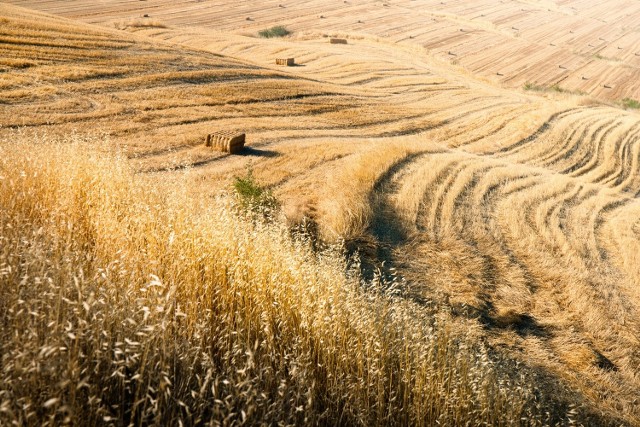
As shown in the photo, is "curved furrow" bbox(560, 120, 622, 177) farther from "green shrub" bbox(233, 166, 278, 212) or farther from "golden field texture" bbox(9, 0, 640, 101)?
"golden field texture" bbox(9, 0, 640, 101)

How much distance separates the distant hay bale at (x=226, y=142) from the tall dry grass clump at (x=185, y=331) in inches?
279

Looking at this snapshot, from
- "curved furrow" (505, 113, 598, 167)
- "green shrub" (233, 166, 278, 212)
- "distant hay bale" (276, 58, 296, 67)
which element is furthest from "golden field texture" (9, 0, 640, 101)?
"green shrub" (233, 166, 278, 212)

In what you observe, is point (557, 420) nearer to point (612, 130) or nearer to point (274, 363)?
point (274, 363)

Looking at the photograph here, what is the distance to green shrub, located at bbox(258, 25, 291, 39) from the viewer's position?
44.2m

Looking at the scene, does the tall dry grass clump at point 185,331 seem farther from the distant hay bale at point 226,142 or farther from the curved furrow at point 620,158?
the curved furrow at point 620,158

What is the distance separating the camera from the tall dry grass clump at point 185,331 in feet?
11.1

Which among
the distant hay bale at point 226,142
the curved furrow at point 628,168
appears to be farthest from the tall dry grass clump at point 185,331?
the curved furrow at point 628,168

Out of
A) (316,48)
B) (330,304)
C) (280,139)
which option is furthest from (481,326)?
(316,48)

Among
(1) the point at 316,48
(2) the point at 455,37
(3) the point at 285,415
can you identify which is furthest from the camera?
(2) the point at 455,37

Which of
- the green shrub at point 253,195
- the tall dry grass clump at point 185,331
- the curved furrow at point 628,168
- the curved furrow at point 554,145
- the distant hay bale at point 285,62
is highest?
the distant hay bale at point 285,62

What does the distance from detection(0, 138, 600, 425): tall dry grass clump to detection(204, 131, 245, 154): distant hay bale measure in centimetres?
709

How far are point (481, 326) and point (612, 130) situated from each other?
21995 mm

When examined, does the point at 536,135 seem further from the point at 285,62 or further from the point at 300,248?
the point at 300,248

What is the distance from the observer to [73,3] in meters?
43.1
